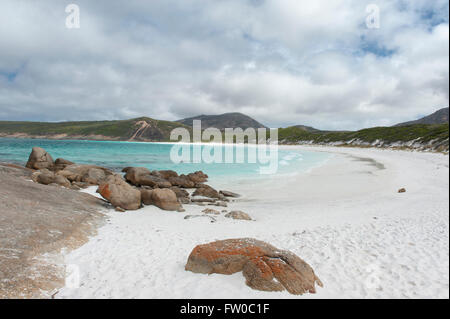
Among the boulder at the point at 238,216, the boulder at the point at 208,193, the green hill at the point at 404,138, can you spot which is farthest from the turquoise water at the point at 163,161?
the green hill at the point at 404,138

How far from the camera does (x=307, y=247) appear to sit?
288 inches

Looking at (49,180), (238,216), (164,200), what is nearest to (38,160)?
(49,180)

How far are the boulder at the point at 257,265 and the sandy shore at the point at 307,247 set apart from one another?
184mm

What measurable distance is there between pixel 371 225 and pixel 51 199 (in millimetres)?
13811

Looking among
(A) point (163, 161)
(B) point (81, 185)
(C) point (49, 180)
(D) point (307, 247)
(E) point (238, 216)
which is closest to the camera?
(D) point (307, 247)

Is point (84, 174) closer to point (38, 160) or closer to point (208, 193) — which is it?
point (38, 160)

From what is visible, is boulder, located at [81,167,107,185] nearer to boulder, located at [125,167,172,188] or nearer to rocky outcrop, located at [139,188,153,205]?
boulder, located at [125,167,172,188]

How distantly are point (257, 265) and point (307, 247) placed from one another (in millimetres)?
2767

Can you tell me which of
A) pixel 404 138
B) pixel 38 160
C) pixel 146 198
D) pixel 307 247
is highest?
pixel 404 138

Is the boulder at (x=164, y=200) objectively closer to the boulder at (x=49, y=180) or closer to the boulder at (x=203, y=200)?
the boulder at (x=203, y=200)

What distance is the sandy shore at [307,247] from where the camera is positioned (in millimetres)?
5016
